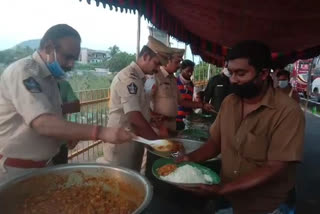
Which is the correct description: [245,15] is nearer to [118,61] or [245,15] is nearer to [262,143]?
[262,143]

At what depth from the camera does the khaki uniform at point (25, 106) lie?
52.6 inches

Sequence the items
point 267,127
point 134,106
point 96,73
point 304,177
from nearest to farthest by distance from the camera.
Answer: point 267,127 < point 134,106 < point 304,177 < point 96,73

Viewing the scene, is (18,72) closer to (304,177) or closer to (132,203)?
(132,203)

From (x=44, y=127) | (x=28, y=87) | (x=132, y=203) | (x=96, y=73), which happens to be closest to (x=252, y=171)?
(x=132, y=203)

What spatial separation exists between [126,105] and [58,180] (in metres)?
1.16

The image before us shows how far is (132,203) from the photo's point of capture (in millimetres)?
1270

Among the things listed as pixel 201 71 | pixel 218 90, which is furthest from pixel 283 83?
pixel 201 71

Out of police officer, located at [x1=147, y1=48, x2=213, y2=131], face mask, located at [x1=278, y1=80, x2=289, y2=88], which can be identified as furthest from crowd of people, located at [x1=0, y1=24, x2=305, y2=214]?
face mask, located at [x1=278, y1=80, x2=289, y2=88]

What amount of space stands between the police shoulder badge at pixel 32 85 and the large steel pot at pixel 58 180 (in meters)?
0.39

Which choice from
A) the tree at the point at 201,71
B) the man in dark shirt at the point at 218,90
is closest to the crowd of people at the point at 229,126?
the man in dark shirt at the point at 218,90

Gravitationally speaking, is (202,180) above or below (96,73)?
below

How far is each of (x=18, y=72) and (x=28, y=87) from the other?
0.30 ft

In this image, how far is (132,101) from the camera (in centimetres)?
242

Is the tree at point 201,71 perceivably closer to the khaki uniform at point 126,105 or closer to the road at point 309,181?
the road at point 309,181
